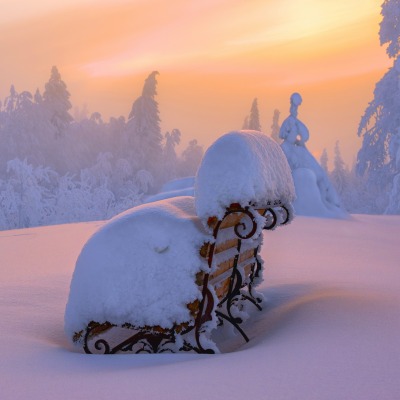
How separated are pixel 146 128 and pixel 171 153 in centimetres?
449

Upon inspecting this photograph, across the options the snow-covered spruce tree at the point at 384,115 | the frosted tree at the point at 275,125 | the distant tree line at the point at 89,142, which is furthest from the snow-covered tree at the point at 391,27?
the frosted tree at the point at 275,125

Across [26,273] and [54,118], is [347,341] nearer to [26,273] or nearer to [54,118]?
[26,273]

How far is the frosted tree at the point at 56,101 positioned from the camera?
45656 millimetres

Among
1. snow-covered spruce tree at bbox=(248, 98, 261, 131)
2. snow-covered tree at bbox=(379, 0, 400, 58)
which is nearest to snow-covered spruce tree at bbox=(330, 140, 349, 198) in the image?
snow-covered spruce tree at bbox=(248, 98, 261, 131)

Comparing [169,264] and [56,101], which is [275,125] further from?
[169,264]

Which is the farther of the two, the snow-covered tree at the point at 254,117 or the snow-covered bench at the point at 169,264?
the snow-covered tree at the point at 254,117

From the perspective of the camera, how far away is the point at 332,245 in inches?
436

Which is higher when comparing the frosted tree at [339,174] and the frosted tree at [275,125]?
the frosted tree at [275,125]

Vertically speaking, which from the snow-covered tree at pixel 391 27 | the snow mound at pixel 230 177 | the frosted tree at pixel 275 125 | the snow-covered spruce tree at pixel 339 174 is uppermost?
the snow-covered tree at pixel 391 27

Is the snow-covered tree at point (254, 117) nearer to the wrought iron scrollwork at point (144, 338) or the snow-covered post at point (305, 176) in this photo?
the snow-covered post at point (305, 176)

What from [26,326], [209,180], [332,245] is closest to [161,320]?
[209,180]

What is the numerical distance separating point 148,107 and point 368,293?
1632 inches

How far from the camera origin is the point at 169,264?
3.98 metres

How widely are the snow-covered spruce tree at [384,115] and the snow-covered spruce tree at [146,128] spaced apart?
71.9 ft
